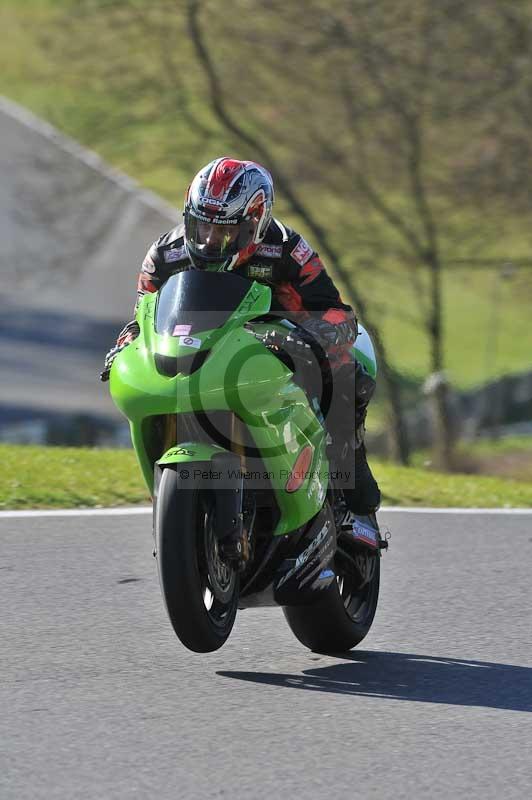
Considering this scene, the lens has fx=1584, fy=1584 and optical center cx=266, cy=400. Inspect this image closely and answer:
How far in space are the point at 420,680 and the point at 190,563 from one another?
3.56 ft

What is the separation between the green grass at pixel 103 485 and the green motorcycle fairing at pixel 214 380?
4.06 meters

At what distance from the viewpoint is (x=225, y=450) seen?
5137mm

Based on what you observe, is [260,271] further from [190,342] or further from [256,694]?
[256,694]

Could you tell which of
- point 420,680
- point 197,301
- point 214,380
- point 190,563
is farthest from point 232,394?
point 420,680

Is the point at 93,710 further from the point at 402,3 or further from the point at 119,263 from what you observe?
the point at 119,263

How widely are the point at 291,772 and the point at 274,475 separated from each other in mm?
1240

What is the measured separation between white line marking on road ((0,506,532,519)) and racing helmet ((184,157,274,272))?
12.0 ft

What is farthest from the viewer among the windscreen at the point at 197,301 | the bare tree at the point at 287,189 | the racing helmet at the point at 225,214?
the bare tree at the point at 287,189

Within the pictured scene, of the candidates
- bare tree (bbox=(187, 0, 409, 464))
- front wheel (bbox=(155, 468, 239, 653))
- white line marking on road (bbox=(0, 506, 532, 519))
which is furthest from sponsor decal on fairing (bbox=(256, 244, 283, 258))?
A: bare tree (bbox=(187, 0, 409, 464))

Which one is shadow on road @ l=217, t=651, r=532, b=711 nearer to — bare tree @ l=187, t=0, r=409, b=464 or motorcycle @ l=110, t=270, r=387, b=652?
motorcycle @ l=110, t=270, r=387, b=652

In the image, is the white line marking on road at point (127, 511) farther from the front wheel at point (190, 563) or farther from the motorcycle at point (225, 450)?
the front wheel at point (190, 563)

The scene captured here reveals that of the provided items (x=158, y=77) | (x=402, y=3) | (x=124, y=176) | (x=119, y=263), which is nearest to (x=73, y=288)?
(x=119, y=263)

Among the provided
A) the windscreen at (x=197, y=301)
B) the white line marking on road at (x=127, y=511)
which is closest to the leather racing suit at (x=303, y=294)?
the windscreen at (x=197, y=301)

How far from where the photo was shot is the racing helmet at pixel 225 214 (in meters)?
5.36
